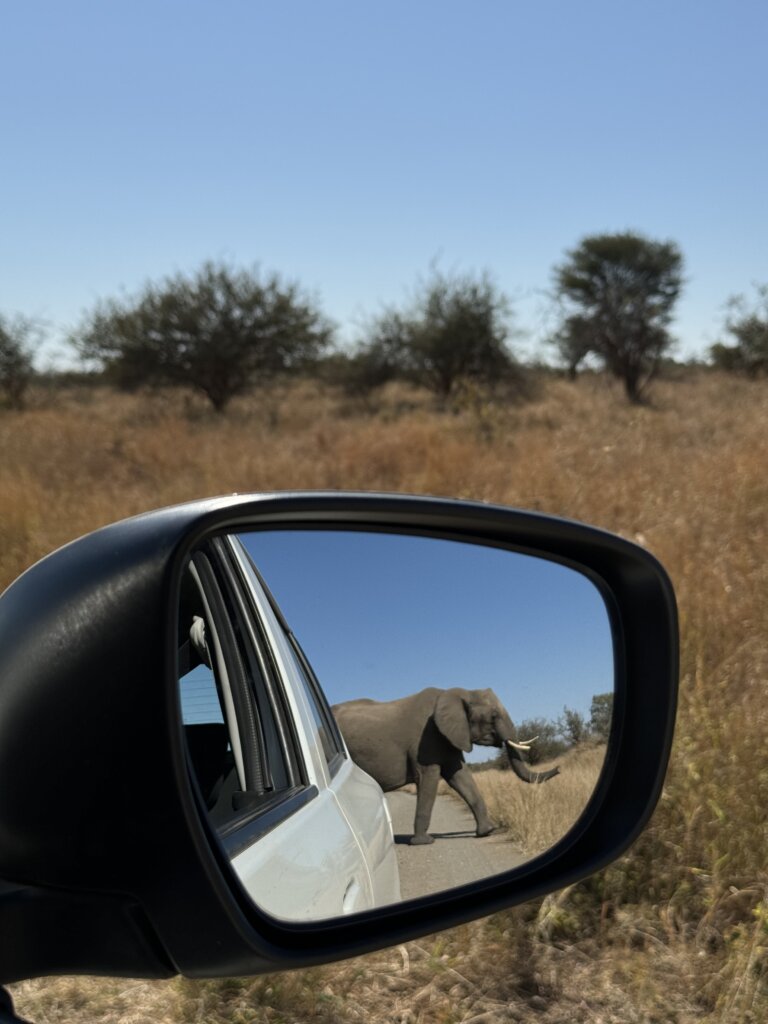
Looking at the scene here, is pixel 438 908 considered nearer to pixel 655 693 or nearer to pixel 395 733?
pixel 395 733

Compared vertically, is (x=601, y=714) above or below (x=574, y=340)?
below

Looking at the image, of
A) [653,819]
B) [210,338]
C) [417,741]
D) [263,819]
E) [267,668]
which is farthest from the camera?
[210,338]

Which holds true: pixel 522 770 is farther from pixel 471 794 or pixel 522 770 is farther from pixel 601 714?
pixel 601 714

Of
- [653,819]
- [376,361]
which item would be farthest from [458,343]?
[653,819]

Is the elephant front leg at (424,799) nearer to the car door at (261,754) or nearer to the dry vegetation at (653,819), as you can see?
the car door at (261,754)

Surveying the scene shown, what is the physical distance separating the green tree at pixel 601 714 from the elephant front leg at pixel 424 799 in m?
0.38

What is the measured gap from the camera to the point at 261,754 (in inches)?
43.9

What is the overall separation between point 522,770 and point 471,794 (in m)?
0.11

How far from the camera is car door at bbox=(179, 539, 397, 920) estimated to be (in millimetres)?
984

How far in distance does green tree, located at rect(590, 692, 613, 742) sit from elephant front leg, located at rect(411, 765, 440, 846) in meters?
0.38

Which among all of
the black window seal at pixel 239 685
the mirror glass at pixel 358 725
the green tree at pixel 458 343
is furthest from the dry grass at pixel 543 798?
the green tree at pixel 458 343

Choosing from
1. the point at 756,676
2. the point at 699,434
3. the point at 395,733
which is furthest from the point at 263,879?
the point at 699,434

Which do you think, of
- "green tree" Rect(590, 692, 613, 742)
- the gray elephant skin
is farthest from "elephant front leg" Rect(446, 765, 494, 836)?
"green tree" Rect(590, 692, 613, 742)

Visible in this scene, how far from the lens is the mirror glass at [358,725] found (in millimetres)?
1000
